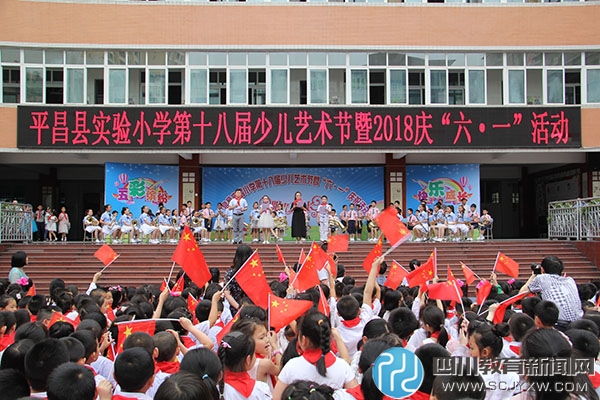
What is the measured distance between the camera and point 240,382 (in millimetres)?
3521

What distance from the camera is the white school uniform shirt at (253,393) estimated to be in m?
3.46

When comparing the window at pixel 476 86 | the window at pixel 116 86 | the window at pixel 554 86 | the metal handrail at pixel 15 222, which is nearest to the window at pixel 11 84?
the window at pixel 116 86

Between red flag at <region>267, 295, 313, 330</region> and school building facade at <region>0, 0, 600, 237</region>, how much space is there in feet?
47.5

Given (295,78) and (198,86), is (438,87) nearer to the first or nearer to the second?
(295,78)

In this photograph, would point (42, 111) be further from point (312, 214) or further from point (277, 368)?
point (277, 368)

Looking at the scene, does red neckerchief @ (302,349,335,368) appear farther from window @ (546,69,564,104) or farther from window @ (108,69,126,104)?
window @ (546,69,564,104)

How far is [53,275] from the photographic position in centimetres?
1546

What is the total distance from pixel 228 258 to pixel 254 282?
35.2 ft

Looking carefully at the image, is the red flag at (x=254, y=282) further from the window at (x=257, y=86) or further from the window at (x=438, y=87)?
the window at (x=438, y=87)

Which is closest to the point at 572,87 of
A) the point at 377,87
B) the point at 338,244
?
the point at 377,87

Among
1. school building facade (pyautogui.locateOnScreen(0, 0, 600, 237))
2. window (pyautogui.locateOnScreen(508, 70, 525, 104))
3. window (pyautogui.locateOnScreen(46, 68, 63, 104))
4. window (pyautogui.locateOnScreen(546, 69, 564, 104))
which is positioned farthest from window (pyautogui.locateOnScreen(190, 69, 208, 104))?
window (pyautogui.locateOnScreen(546, 69, 564, 104))

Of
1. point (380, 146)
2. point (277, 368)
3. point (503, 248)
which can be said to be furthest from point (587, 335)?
point (380, 146)

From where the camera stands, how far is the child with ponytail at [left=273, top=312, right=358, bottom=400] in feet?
11.6

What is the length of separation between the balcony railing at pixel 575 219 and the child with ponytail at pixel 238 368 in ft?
51.0
